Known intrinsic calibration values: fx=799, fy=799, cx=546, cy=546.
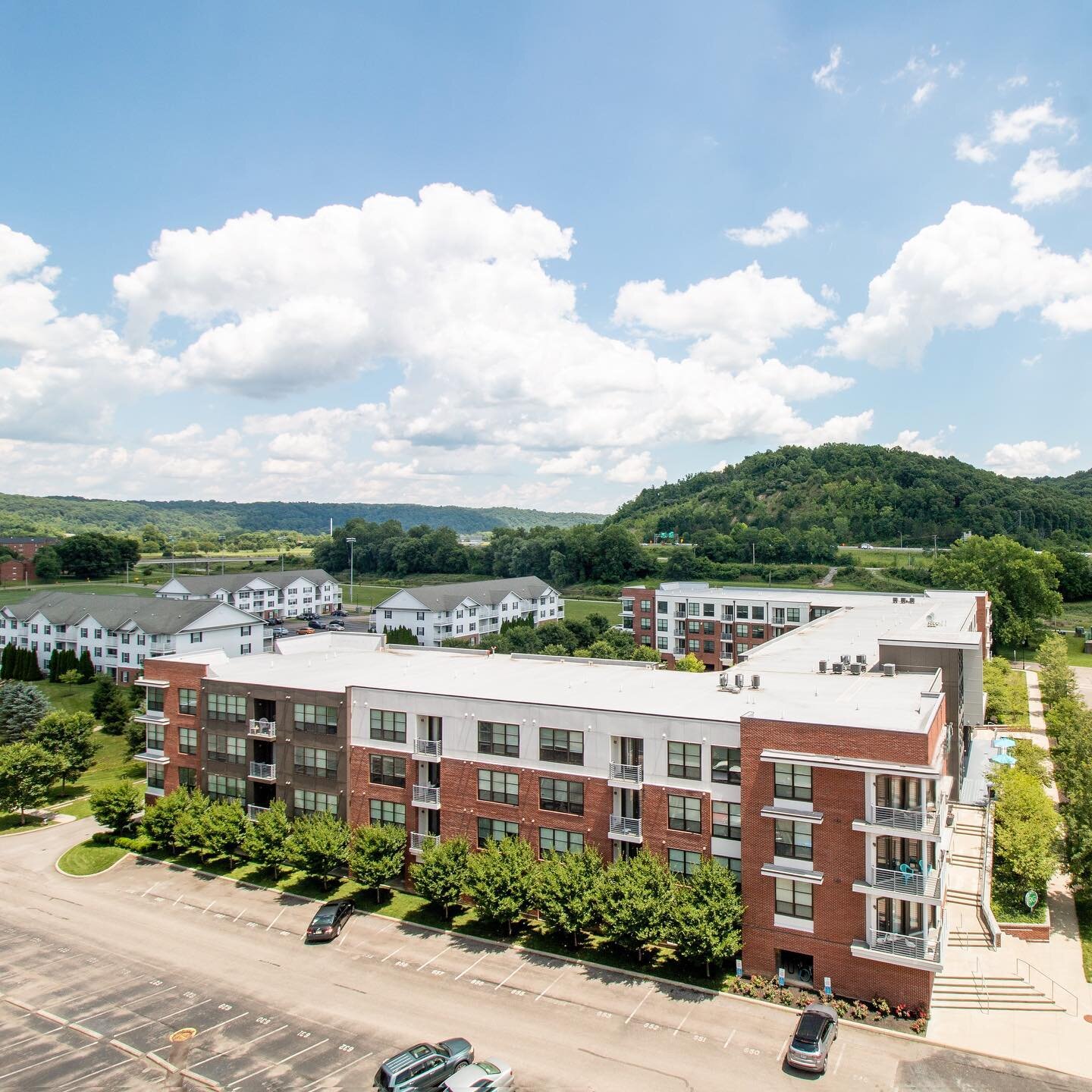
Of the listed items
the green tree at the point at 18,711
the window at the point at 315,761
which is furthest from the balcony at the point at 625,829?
the green tree at the point at 18,711

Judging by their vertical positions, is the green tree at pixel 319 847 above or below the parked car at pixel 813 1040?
above

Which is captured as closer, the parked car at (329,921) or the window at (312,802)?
the parked car at (329,921)

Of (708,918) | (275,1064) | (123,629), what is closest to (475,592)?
(123,629)

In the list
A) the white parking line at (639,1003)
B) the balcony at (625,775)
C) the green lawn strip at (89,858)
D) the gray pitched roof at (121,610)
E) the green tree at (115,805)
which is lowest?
the green lawn strip at (89,858)

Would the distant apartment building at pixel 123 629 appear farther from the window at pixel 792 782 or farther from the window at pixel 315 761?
the window at pixel 792 782

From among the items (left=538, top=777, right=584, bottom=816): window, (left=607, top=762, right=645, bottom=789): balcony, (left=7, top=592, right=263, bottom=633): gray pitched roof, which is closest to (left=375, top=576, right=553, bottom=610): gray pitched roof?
(left=7, top=592, right=263, bottom=633): gray pitched roof

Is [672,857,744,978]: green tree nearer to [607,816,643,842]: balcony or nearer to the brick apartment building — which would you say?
the brick apartment building

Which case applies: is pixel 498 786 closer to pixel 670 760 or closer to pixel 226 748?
pixel 670 760
